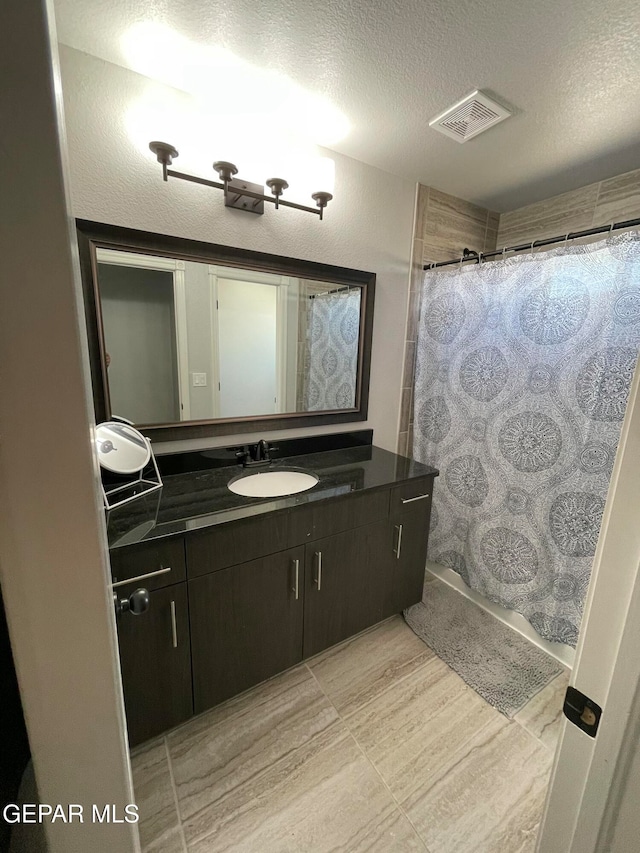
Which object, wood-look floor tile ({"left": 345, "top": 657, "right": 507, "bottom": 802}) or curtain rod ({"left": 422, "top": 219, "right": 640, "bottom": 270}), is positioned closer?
wood-look floor tile ({"left": 345, "top": 657, "right": 507, "bottom": 802})

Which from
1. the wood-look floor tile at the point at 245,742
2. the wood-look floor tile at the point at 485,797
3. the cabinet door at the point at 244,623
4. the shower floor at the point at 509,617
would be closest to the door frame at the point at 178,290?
the cabinet door at the point at 244,623

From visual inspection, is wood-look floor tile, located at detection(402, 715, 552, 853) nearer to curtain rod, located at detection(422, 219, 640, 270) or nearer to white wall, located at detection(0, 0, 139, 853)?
white wall, located at detection(0, 0, 139, 853)

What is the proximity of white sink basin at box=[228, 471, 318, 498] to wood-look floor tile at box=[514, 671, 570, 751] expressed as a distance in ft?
4.16

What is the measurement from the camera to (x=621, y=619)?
49 cm

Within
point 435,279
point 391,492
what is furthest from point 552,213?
point 391,492

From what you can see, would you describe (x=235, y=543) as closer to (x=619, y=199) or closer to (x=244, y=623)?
(x=244, y=623)

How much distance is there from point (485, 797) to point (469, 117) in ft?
7.97

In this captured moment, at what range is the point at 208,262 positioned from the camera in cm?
147

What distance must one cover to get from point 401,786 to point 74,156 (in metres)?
2.39

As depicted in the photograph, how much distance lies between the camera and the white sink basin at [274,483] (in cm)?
155

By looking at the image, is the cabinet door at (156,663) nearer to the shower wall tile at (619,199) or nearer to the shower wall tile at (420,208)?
the shower wall tile at (420,208)

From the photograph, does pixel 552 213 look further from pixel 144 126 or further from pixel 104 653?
pixel 104 653

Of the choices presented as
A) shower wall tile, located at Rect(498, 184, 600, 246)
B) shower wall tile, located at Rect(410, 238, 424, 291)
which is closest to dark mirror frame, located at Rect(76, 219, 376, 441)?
shower wall tile, located at Rect(410, 238, 424, 291)

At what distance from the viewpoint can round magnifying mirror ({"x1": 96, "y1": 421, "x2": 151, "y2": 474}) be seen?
126 cm
